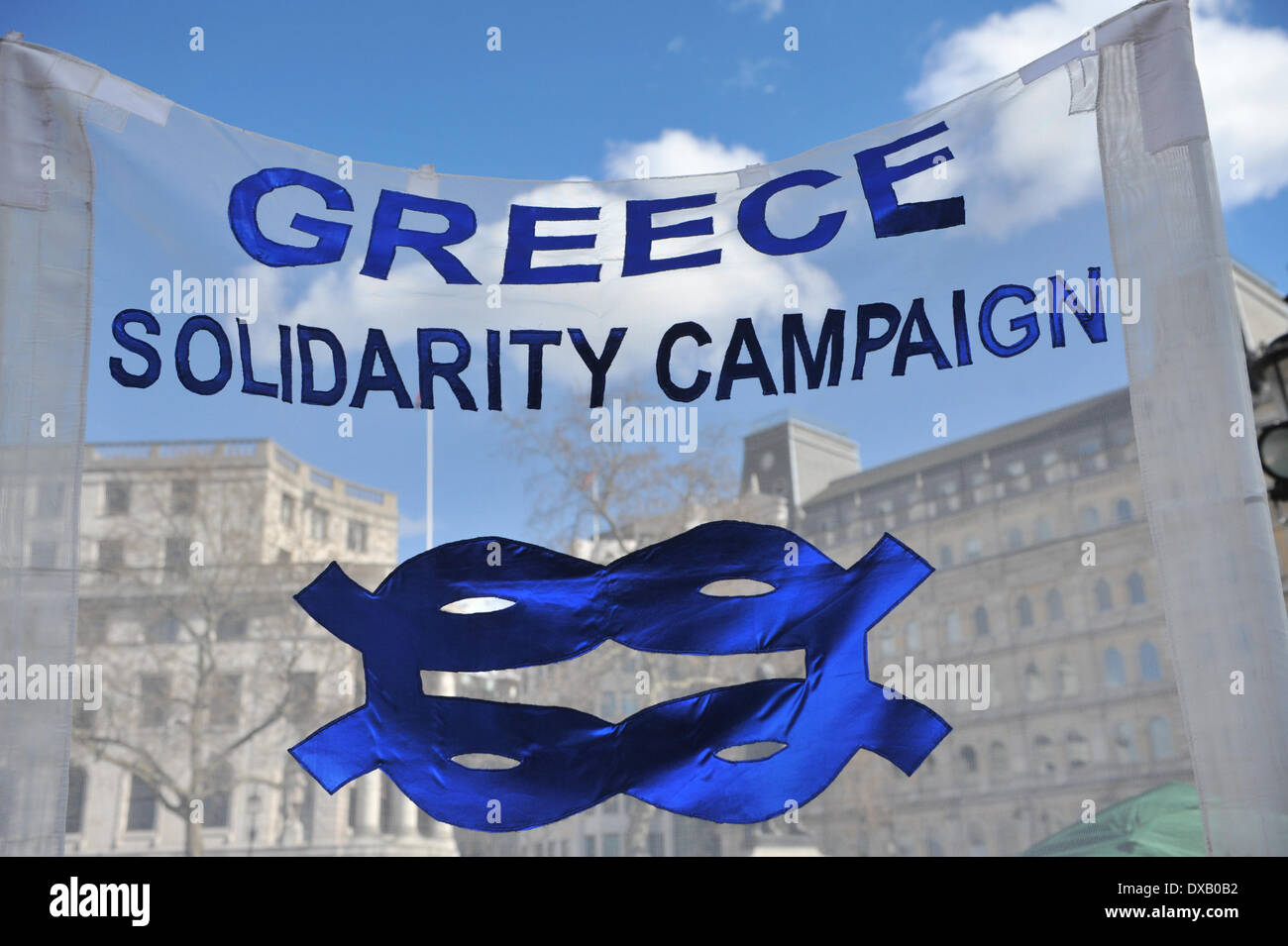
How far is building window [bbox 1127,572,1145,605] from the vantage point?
4844 mm

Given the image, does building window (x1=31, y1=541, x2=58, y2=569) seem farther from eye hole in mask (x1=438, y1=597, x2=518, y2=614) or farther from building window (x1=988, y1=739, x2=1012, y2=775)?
building window (x1=988, y1=739, x2=1012, y2=775)

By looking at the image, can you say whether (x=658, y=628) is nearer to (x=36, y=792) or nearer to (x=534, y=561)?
(x=534, y=561)

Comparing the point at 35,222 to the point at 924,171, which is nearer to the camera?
the point at 35,222

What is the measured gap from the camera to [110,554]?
5.14 m

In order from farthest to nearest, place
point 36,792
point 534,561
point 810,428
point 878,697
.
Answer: point 810,428
point 534,561
point 878,697
point 36,792

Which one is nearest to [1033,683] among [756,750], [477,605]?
[756,750]

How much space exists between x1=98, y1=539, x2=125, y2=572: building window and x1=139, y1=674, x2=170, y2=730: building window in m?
0.83

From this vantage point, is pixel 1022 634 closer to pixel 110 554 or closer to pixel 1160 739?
pixel 1160 739

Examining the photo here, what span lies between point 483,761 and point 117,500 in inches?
69.8

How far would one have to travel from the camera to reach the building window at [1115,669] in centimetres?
486

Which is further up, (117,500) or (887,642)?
(117,500)

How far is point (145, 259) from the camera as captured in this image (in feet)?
17.0
